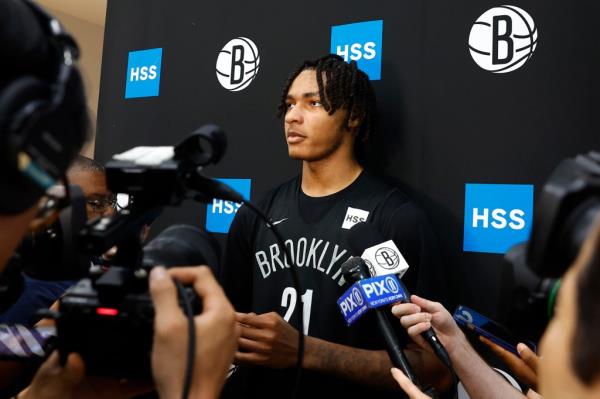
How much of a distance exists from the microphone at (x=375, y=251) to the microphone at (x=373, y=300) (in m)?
0.05

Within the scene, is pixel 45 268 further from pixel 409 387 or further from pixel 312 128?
pixel 312 128

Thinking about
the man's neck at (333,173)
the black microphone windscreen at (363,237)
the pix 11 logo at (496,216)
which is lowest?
the black microphone windscreen at (363,237)

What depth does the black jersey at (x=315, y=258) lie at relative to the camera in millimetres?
1551

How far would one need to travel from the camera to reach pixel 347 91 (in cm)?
175

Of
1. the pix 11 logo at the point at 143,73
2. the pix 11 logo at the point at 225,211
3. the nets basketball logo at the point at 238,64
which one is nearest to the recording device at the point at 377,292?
the pix 11 logo at the point at 225,211

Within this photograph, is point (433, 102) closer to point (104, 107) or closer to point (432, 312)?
point (432, 312)

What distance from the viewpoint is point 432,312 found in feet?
3.75

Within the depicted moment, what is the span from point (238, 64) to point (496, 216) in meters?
1.20

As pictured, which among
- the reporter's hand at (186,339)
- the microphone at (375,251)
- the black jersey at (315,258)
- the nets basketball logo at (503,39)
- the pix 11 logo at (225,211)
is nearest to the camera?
the reporter's hand at (186,339)

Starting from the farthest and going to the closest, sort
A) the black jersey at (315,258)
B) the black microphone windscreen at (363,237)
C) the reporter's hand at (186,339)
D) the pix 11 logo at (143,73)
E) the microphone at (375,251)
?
1. the pix 11 logo at (143,73)
2. the black jersey at (315,258)
3. the black microphone windscreen at (363,237)
4. the microphone at (375,251)
5. the reporter's hand at (186,339)

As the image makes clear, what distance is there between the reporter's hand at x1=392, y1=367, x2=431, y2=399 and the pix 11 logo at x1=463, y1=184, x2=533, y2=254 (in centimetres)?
82

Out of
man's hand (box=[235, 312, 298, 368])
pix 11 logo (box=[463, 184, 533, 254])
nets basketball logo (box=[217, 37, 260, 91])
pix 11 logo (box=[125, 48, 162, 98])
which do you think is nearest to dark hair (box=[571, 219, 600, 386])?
man's hand (box=[235, 312, 298, 368])

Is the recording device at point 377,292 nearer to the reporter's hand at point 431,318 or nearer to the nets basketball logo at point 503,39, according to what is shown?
the reporter's hand at point 431,318

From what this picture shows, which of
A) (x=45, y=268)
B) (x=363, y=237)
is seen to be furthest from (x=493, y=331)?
(x=45, y=268)
